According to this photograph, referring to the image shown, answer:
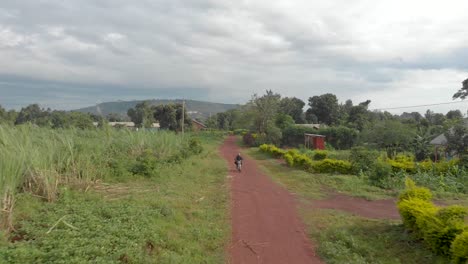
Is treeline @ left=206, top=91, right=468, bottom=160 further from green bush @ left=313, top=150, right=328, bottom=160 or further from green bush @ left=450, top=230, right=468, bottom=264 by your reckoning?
green bush @ left=450, top=230, right=468, bottom=264

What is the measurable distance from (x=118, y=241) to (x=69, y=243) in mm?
714

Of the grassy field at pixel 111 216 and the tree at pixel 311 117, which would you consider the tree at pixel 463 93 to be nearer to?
the grassy field at pixel 111 216

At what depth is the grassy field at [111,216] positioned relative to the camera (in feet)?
16.8

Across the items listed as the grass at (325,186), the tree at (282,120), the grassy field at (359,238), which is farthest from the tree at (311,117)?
the grassy field at (359,238)

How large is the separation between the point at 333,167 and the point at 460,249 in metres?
11.7

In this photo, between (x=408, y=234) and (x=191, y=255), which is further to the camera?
(x=408, y=234)

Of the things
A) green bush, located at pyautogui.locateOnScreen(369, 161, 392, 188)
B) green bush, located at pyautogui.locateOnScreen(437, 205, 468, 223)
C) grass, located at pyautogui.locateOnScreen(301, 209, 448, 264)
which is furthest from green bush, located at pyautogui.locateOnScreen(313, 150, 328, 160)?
green bush, located at pyautogui.locateOnScreen(437, 205, 468, 223)

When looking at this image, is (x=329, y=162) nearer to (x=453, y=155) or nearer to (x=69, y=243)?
(x=453, y=155)

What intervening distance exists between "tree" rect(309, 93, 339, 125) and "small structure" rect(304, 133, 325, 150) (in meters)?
26.6

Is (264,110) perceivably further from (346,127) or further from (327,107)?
(327,107)

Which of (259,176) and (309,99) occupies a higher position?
(309,99)

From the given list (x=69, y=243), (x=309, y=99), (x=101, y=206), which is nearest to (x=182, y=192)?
(x=101, y=206)

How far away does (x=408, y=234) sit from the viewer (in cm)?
699

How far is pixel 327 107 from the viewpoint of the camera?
62.5 meters
